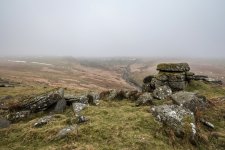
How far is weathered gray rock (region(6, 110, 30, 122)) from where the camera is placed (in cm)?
1873

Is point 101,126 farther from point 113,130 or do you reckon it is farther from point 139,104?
point 139,104

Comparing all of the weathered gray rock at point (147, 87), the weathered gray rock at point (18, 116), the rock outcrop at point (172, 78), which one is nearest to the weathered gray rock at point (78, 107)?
the weathered gray rock at point (18, 116)

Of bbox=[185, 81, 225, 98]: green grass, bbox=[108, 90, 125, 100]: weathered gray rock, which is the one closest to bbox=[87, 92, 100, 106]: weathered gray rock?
bbox=[108, 90, 125, 100]: weathered gray rock

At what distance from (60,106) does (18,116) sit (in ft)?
11.4

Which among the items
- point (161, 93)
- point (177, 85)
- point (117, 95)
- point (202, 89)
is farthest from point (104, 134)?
point (202, 89)

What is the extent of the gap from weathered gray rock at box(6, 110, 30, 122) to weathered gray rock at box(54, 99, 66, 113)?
2.32 metres

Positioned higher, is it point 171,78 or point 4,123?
point 171,78

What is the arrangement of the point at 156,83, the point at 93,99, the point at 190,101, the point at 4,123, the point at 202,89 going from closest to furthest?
the point at 4,123 < the point at 190,101 < the point at 93,99 < the point at 156,83 < the point at 202,89

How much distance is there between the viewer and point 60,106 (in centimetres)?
2031

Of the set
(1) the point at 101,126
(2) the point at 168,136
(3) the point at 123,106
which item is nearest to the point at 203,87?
(3) the point at 123,106

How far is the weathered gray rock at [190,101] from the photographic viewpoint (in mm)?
19150

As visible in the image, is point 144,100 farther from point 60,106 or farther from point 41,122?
point 41,122

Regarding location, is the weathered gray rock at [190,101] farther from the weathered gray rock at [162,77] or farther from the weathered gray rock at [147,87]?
the weathered gray rock at [147,87]

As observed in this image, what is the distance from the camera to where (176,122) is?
15805 millimetres
